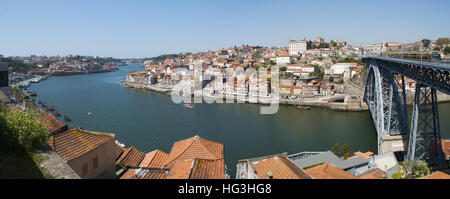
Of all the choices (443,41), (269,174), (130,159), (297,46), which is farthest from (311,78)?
(269,174)

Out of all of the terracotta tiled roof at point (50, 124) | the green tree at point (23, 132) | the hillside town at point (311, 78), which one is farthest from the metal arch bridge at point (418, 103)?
the terracotta tiled roof at point (50, 124)

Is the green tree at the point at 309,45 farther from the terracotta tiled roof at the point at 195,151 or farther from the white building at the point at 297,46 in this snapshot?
the terracotta tiled roof at the point at 195,151

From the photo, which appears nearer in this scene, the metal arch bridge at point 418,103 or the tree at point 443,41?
the metal arch bridge at point 418,103

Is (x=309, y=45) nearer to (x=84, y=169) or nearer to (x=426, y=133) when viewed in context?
(x=426, y=133)
